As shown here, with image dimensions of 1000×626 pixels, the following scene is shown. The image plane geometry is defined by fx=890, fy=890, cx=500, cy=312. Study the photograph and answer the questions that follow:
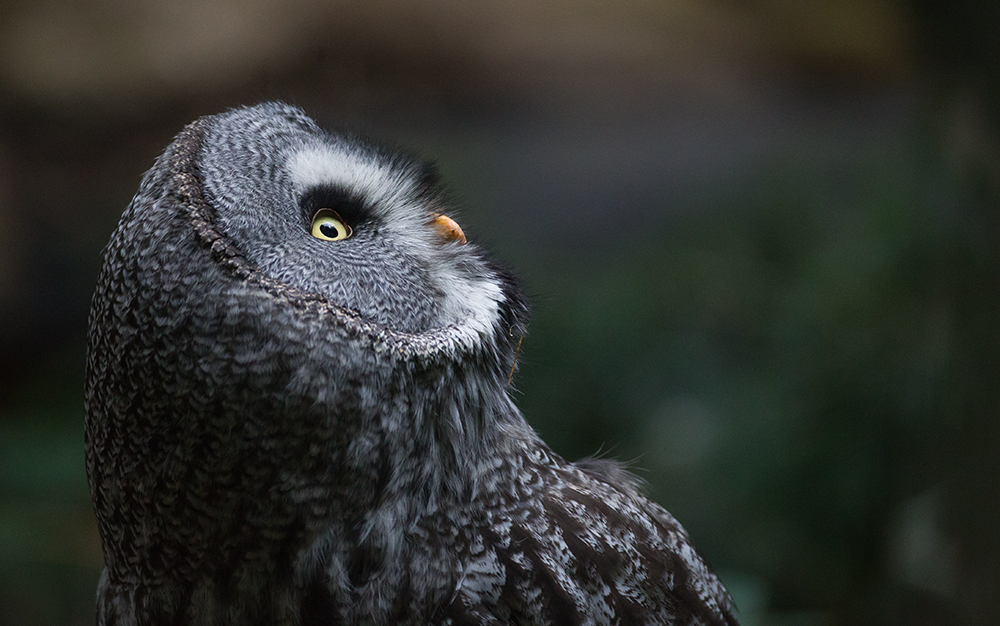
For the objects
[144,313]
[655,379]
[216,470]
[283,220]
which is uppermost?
[283,220]

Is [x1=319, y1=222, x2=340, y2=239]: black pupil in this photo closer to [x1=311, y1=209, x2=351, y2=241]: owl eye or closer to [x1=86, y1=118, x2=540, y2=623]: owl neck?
[x1=311, y1=209, x2=351, y2=241]: owl eye

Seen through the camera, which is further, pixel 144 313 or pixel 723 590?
pixel 723 590

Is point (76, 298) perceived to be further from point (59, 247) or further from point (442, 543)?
point (442, 543)

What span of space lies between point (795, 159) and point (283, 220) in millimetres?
3212

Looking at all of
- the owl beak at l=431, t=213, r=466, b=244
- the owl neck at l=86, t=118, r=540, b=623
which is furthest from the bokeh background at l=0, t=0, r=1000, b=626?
the owl neck at l=86, t=118, r=540, b=623

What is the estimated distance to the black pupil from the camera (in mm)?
1092

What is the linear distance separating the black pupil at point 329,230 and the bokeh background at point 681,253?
0.25 metres

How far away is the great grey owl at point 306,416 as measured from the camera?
3.13 feet

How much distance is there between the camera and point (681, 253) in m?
3.12

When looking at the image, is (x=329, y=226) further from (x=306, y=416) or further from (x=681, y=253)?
(x=681, y=253)

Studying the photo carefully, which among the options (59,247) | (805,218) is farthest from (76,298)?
(805,218)

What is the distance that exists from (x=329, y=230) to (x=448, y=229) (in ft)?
0.53

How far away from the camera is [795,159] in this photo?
3.80 meters

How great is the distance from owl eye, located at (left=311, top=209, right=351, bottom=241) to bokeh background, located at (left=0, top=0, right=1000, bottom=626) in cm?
22
